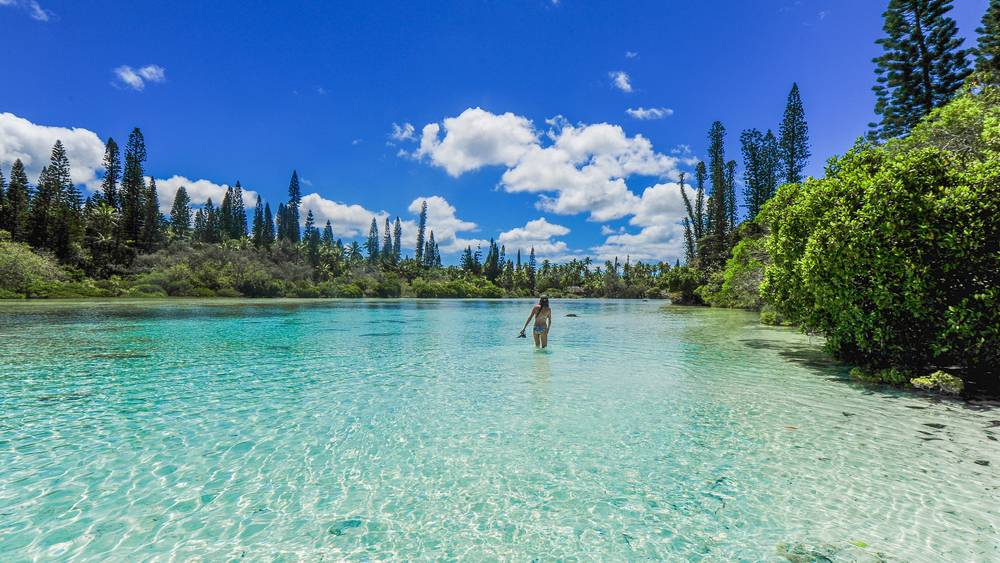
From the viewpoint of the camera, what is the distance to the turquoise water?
3.53m

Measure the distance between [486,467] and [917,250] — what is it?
9.49 meters

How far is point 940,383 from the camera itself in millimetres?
8391

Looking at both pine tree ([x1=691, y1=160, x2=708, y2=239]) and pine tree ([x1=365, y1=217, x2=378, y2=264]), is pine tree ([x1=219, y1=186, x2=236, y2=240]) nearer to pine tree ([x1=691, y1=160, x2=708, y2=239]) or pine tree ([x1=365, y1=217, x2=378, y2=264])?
pine tree ([x1=365, y1=217, x2=378, y2=264])

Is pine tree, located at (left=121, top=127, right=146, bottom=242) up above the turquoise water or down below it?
above

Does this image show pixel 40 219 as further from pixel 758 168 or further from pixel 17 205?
pixel 758 168

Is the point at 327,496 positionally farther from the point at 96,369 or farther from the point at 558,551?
the point at 96,369

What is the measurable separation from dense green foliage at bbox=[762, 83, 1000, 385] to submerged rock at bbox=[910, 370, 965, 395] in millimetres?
477

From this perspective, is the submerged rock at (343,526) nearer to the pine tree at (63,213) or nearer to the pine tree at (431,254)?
the pine tree at (63,213)

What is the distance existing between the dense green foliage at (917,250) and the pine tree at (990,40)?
1653 centimetres

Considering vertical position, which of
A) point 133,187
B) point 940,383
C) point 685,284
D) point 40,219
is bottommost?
point 940,383

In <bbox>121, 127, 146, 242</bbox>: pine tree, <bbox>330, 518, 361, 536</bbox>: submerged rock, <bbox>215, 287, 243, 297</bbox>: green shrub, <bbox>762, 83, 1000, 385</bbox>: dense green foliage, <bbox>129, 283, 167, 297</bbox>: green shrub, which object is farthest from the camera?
<bbox>121, 127, 146, 242</bbox>: pine tree

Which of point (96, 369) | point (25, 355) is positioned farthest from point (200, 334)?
point (96, 369)

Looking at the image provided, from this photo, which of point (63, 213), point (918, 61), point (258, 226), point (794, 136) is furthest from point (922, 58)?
point (258, 226)

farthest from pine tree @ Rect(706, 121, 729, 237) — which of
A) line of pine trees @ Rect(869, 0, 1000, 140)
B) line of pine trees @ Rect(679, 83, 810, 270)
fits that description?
line of pine trees @ Rect(869, 0, 1000, 140)
